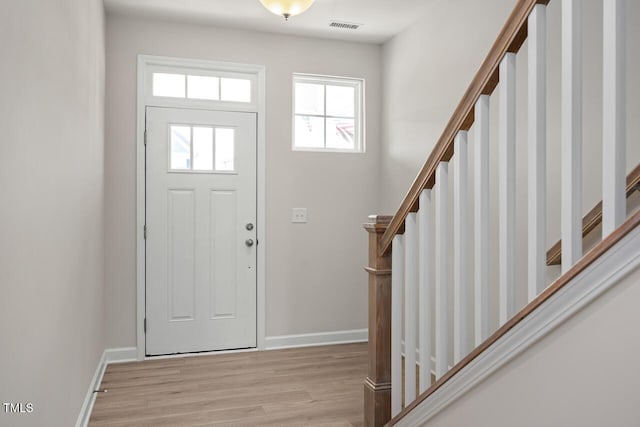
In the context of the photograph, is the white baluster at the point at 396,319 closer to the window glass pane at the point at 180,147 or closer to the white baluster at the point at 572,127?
the white baluster at the point at 572,127

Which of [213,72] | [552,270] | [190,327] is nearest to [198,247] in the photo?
[190,327]

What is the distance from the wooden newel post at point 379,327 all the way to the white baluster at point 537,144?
34.5 inches

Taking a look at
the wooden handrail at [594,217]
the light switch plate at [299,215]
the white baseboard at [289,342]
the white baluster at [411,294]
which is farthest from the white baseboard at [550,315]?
the light switch plate at [299,215]

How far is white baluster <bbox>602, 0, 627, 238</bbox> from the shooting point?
1.03m

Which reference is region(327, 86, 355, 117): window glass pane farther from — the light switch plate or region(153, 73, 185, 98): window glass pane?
region(153, 73, 185, 98): window glass pane

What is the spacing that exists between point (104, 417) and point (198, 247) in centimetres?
149

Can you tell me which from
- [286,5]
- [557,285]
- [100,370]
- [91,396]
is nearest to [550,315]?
[557,285]

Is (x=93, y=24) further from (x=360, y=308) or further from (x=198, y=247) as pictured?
(x=360, y=308)

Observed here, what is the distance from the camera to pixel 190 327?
12.6ft

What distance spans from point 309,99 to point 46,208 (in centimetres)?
290

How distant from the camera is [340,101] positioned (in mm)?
4359

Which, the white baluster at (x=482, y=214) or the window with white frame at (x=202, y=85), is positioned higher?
the window with white frame at (x=202, y=85)

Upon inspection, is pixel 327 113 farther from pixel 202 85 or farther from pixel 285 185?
pixel 202 85

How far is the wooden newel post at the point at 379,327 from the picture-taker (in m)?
2.12
